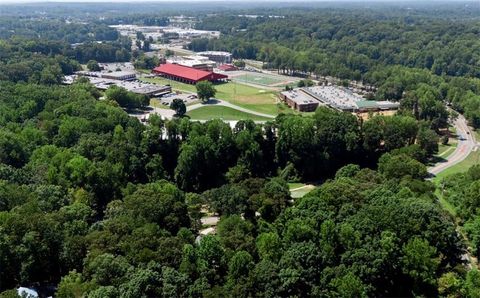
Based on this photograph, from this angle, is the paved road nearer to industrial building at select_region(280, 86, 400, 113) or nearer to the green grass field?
industrial building at select_region(280, 86, 400, 113)

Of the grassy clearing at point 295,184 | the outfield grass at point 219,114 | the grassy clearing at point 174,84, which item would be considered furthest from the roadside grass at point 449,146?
the grassy clearing at point 174,84

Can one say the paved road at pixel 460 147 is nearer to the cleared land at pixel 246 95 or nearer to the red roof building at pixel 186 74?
the cleared land at pixel 246 95

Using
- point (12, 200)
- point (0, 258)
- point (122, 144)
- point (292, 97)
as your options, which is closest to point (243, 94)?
point (292, 97)

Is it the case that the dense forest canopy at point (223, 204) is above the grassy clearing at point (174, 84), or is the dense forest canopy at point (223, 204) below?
above

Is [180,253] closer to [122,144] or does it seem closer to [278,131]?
[122,144]

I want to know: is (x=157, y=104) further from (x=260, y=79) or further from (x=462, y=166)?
(x=462, y=166)

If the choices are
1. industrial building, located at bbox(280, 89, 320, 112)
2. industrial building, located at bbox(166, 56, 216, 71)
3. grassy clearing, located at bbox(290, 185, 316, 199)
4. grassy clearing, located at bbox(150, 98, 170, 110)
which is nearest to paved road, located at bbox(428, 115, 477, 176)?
grassy clearing, located at bbox(290, 185, 316, 199)
